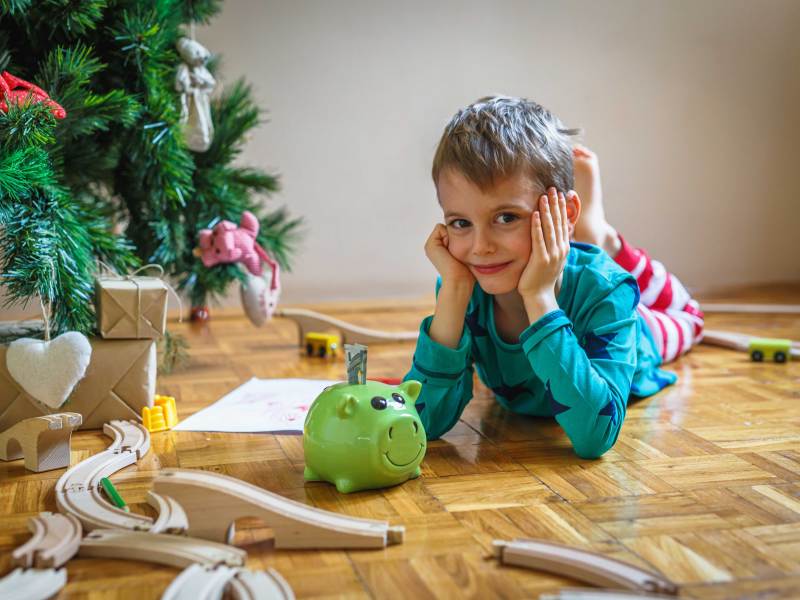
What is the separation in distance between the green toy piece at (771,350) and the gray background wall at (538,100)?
0.93m

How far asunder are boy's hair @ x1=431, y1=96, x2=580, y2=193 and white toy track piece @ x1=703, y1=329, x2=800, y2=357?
2.53 ft

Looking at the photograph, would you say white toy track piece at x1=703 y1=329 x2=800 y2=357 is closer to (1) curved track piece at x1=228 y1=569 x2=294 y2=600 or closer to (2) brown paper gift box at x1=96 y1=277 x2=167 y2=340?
(2) brown paper gift box at x1=96 y1=277 x2=167 y2=340

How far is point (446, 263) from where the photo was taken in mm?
1077

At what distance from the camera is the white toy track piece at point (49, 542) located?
74cm

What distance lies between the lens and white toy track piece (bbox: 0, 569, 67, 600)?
688mm

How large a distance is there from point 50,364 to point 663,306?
3.37 feet

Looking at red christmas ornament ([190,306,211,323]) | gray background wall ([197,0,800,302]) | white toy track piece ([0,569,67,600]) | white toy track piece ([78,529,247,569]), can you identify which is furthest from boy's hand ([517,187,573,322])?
gray background wall ([197,0,800,302])

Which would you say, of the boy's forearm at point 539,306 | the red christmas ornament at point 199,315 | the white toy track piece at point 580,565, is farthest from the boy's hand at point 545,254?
the red christmas ornament at point 199,315

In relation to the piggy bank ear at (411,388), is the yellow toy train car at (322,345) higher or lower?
lower

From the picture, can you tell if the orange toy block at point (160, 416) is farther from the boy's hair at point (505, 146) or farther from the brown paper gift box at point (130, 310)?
the boy's hair at point (505, 146)

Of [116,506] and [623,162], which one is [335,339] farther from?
[623,162]

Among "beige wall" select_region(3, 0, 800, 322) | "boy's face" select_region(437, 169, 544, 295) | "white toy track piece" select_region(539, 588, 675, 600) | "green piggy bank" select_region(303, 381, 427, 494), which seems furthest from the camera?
"beige wall" select_region(3, 0, 800, 322)

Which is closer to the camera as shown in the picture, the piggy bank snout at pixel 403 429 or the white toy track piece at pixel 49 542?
the white toy track piece at pixel 49 542

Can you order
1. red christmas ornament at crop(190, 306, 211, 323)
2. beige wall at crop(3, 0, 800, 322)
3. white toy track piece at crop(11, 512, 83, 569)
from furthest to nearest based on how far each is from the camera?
beige wall at crop(3, 0, 800, 322) < red christmas ornament at crop(190, 306, 211, 323) < white toy track piece at crop(11, 512, 83, 569)
